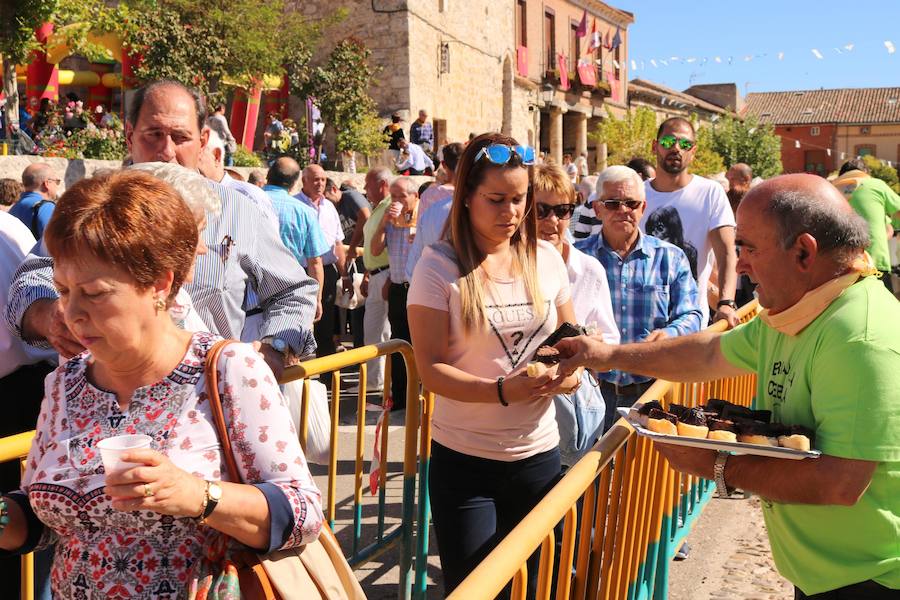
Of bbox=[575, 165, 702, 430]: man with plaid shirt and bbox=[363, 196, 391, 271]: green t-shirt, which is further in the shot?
bbox=[363, 196, 391, 271]: green t-shirt

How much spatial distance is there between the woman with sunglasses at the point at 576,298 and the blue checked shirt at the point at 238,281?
1.09m

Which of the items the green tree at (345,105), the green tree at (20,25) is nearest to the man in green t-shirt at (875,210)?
the green tree at (20,25)

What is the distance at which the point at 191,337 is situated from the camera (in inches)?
76.3

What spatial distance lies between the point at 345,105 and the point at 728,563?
18.0 m

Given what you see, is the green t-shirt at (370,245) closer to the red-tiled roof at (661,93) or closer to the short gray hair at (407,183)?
the short gray hair at (407,183)

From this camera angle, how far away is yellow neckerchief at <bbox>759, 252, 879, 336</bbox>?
2.16 meters

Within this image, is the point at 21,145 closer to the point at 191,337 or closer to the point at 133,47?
the point at 133,47

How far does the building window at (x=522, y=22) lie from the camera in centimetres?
3419

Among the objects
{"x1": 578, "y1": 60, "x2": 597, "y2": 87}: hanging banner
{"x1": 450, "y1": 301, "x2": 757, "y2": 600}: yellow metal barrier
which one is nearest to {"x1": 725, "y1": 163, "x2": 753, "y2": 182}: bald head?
{"x1": 450, "y1": 301, "x2": 757, "y2": 600}: yellow metal barrier

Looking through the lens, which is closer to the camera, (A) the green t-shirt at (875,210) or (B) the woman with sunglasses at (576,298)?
(B) the woman with sunglasses at (576,298)

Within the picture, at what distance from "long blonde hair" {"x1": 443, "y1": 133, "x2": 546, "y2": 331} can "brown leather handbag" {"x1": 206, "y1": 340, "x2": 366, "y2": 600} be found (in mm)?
1206

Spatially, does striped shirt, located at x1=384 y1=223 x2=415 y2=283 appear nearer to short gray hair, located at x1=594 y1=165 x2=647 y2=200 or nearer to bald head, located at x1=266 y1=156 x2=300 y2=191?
bald head, located at x1=266 y1=156 x2=300 y2=191

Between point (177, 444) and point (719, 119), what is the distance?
177 ft

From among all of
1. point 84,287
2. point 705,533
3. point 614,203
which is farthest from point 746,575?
point 84,287
